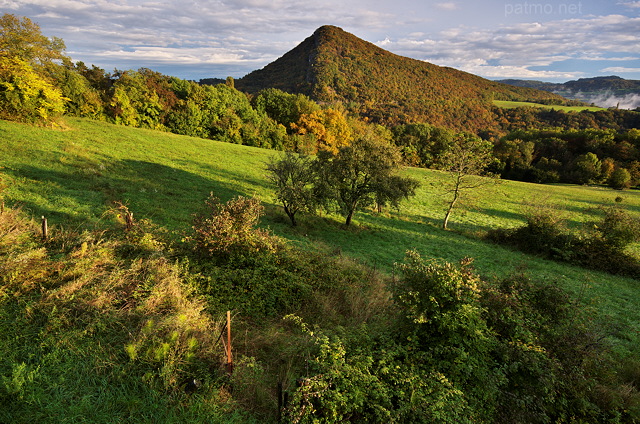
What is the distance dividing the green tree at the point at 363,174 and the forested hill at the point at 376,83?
3046 inches

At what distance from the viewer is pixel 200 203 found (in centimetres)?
1858

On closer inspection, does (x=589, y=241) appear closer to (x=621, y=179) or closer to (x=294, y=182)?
(x=294, y=182)

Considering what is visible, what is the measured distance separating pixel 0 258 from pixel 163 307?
411cm

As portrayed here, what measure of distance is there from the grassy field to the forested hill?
7235cm

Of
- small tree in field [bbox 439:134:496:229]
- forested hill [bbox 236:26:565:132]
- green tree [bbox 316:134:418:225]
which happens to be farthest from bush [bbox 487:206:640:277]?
forested hill [bbox 236:26:565:132]

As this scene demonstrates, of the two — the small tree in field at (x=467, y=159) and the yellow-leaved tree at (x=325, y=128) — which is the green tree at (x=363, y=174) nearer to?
the small tree in field at (x=467, y=159)

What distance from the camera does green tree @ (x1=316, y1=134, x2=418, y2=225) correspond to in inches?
836

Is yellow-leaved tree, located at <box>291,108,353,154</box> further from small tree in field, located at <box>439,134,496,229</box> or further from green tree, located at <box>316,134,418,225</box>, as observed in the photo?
green tree, located at <box>316,134,418,225</box>

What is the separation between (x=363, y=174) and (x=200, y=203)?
38.6 feet

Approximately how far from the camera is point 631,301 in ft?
47.0

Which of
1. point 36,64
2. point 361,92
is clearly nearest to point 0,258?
point 36,64

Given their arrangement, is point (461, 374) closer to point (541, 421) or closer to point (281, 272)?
point (541, 421)

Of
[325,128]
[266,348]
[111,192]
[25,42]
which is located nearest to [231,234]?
[266,348]

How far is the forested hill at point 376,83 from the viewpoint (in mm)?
102812
